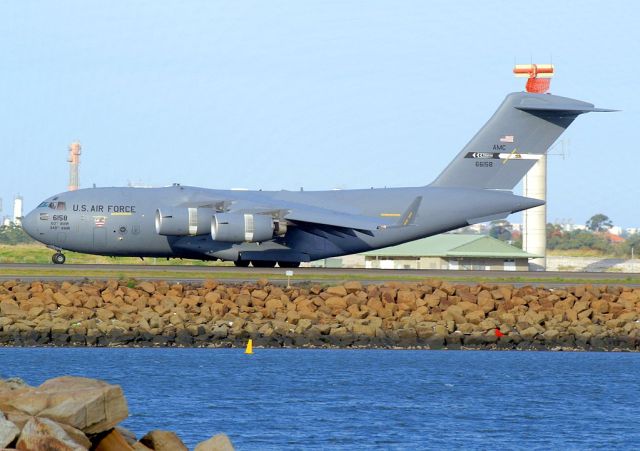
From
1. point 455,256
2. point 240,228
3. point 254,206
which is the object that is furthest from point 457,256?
point 240,228

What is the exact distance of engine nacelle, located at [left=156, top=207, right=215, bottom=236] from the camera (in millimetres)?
46531

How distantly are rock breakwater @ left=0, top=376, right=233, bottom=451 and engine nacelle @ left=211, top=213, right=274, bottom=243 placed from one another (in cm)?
3095

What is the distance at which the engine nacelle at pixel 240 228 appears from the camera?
152 feet

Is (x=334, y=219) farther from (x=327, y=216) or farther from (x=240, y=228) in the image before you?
(x=240, y=228)

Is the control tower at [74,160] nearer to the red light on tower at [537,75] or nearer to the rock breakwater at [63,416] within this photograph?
the red light on tower at [537,75]

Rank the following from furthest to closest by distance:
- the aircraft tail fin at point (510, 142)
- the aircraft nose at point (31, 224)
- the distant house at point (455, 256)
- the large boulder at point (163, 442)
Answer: the distant house at point (455, 256) → the aircraft tail fin at point (510, 142) → the aircraft nose at point (31, 224) → the large boulder at point (163, 442)

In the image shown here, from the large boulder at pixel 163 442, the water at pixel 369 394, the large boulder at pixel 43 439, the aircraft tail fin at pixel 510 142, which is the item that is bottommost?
the water at pixel 369 394

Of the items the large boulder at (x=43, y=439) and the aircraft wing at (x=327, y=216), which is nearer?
the large boulder at (x=43, y=439)

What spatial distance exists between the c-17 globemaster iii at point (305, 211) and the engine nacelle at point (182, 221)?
36 millimetres

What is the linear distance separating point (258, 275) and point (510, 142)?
47.4 feet

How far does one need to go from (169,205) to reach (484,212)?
12.4m

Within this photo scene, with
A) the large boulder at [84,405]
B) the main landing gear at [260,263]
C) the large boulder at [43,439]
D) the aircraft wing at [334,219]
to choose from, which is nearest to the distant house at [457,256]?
the main landing gear at [260,263]

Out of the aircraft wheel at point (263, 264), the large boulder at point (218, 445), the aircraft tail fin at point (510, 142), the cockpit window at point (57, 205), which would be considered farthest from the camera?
the aircraft tail fin at point (510, 142)

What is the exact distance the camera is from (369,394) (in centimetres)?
2853
